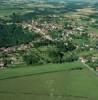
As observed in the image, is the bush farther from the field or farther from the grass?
the field

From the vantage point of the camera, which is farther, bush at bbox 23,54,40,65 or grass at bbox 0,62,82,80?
bush at bbox 23,54,40,65

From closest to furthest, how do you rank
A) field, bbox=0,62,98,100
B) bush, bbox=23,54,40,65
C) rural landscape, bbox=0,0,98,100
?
1. field, bbox=0,62,98,100
2. rural landscape, bbox=0,0,98,100
3. bush, bbox=23,54,40,65

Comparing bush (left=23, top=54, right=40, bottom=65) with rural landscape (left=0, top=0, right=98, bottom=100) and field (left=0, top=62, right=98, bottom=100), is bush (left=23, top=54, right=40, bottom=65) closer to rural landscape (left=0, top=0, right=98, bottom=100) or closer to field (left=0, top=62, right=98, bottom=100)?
rural landscape (left=0, top=0, right=98, bottom=100)

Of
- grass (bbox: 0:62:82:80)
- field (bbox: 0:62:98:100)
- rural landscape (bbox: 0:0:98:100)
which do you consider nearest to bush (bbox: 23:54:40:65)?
rural landscape (bbox: 0:0:98:100)

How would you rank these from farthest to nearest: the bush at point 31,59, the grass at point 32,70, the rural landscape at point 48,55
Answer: the bush at point 31,59 → the grass at point 32,70 → the rural landscape at point 48,55

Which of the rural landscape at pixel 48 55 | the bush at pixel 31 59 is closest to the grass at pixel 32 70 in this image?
the rural landscape at pixel 48 55

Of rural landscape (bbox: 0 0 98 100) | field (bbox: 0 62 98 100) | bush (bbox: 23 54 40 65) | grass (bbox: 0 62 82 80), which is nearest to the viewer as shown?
field (bbox: 0 62 98 100)

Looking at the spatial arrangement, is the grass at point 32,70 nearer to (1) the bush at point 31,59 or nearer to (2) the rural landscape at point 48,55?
(2) the rural landscape at point 48,55

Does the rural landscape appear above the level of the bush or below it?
below
